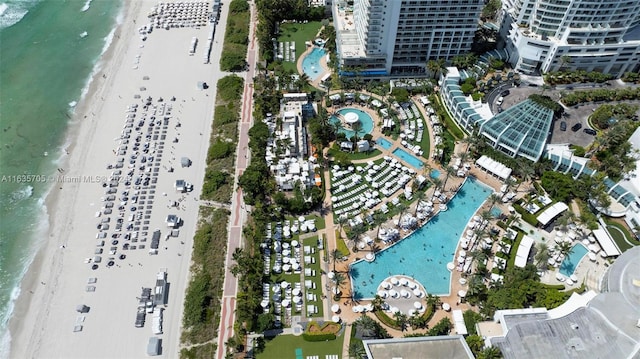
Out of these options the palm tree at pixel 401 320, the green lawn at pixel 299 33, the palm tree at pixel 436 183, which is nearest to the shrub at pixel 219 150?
the green lawn at pixel 299 33

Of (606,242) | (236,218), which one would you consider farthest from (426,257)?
(236,218)

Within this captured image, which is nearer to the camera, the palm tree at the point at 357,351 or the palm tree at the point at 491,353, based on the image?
the palm tree at the point at 491,353

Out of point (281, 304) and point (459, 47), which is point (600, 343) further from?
point (459, 47)

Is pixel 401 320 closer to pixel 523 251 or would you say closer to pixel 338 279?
pixel 338 279

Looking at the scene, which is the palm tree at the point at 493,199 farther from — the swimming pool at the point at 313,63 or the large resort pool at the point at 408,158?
the swimming pool at the point at 313,63

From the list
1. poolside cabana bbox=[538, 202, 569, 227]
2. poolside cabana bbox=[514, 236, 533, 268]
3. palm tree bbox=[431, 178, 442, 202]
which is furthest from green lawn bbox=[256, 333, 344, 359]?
poolside cabana bbox=[538, 202, 569, 227]
